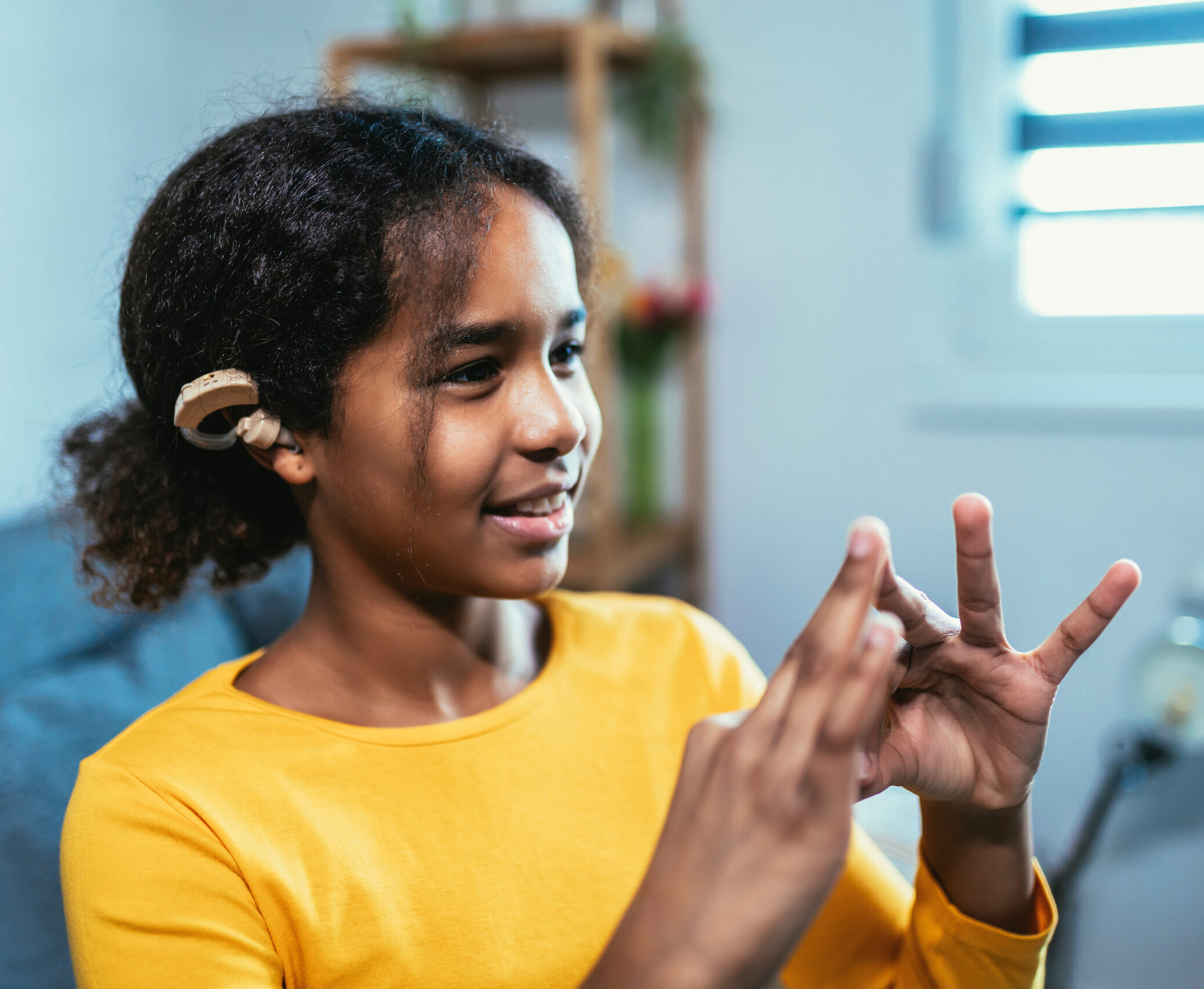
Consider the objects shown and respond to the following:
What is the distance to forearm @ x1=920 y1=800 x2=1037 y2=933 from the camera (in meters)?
0.80

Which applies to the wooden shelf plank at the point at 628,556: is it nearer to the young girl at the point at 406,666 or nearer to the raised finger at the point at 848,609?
the young girl at the point at 406,666

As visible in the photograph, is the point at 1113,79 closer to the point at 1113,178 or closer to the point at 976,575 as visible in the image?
Answer: the point at 1113,178

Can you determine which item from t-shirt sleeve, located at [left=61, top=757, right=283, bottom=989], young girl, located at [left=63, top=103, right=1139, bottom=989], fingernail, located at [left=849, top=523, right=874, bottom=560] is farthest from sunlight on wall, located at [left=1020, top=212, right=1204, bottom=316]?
t-shirt sleeve, located at [left=61, top=757, right=283, bottom=989]

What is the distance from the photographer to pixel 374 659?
2.95 ft

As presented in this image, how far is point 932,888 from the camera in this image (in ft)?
2.78

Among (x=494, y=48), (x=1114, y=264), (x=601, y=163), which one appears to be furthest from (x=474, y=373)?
(x=1114, y=264)

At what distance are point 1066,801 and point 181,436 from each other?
5.99 feet

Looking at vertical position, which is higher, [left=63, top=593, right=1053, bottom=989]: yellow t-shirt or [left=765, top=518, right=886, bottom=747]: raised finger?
[left=765, top=518, right=886, bottom=747]: raised finger

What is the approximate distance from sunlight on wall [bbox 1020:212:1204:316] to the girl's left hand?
1474mm

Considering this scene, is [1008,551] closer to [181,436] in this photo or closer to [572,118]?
[572,118]

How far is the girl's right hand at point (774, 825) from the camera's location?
542 millimetres

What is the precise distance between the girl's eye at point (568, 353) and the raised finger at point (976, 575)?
344 mm

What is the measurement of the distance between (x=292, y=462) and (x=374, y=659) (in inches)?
7.3

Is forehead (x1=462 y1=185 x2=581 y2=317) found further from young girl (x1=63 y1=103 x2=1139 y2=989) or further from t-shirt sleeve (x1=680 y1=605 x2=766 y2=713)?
t-shirt sleeve (x1=680 y1=605 x2=766 y2=713)
